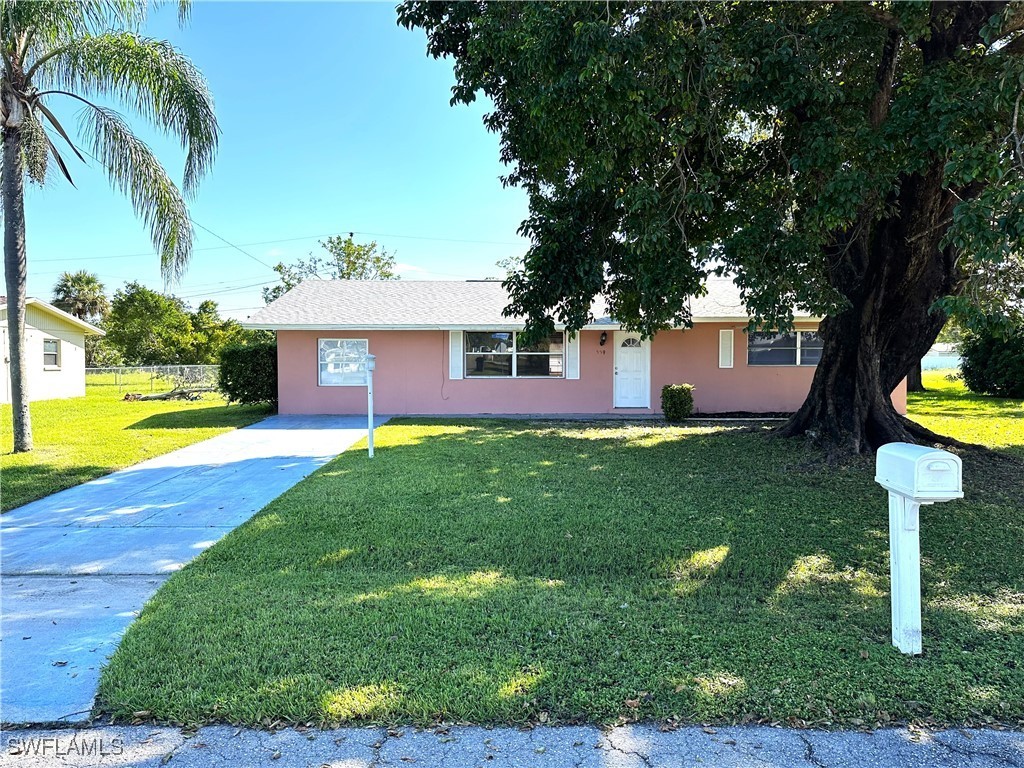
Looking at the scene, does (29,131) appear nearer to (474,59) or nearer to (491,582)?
(474,59)

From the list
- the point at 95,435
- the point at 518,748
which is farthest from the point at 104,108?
the point at 518,748

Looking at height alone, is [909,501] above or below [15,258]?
below

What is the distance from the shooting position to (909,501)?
3121 millimetres

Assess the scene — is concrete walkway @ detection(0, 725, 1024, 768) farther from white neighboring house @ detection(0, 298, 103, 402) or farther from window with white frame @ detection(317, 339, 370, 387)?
white neighboring house @ detection(0, 298, 103, 402)

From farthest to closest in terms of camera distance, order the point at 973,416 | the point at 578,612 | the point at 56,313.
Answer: the point at 56,313 → the point at 973,416 → the point at 578,612

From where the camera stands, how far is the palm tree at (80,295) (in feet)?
140

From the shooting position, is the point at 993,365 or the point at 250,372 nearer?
the point at 250,372

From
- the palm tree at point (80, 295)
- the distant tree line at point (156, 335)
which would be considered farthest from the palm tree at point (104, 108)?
the palm tree at point (80, 295)

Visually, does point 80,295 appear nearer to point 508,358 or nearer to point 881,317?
point 508,358

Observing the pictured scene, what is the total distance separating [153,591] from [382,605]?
1872mm

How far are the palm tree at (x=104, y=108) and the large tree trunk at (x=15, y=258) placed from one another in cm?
2

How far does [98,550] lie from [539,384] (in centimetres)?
1120

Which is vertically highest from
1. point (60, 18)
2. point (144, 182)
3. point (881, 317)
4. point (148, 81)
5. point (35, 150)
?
point (60, 18)

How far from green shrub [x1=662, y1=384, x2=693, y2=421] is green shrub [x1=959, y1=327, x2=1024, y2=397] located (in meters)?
12.7
